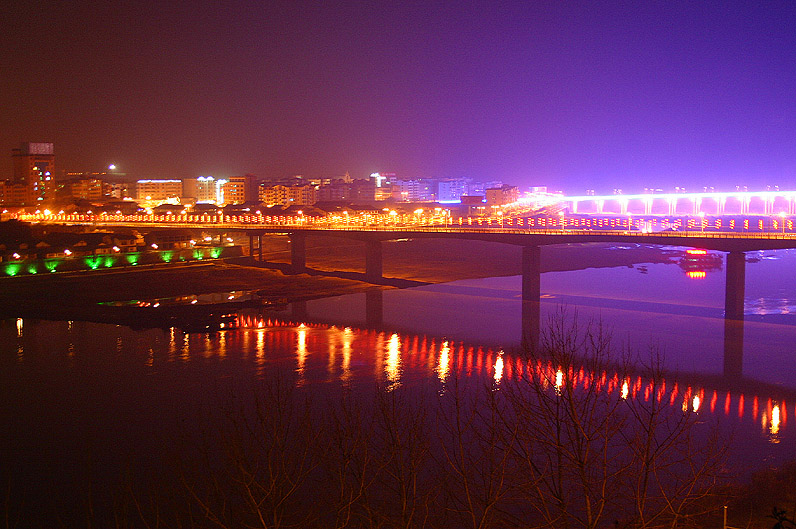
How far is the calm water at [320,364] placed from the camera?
14.4m

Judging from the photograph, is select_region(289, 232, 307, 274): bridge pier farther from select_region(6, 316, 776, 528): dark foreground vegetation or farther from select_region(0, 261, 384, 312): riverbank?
select_region(6, 316, 776, 528): dark foreground vegetation

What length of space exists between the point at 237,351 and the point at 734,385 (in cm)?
1552

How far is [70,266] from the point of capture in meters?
43.6

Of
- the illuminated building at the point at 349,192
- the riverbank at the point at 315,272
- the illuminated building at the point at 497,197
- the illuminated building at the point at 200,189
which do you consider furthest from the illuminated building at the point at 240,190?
the riverbank at the point at 315,272

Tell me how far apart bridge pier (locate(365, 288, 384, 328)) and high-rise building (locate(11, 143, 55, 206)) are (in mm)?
81938

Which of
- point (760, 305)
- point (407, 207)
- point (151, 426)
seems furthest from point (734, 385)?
point (407, 207)

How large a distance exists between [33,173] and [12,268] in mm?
76930

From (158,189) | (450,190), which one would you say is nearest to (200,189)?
(158,189)

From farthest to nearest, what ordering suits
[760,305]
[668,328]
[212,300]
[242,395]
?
[212,300] → [760,305] → [668,328] → [242,395]

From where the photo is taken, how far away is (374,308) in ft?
111

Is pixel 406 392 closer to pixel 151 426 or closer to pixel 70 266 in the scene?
pixel 151 426

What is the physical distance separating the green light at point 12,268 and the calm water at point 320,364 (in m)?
13.0

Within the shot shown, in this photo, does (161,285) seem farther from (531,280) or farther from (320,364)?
(320,364)

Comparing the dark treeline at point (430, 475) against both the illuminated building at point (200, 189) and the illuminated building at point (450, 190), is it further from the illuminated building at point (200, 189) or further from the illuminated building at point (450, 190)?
the illuminated building at point (450, 190)
